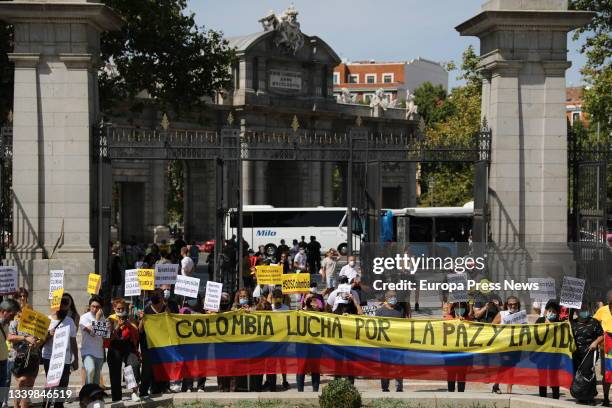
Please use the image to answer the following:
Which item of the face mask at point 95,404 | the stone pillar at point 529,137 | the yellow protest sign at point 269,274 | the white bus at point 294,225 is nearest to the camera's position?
the face mask at point 95,404

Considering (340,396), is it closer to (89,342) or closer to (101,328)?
Result: (101,328)

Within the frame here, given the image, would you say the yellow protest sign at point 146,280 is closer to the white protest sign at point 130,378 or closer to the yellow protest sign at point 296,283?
the yellow protest sign at point 296,283

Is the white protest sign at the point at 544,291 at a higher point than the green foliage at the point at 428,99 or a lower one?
lower

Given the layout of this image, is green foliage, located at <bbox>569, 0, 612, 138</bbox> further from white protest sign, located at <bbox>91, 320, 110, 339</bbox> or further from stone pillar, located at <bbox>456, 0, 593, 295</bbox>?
white protest sign, located at <bbox>91, 320, 110, 339</bbox>

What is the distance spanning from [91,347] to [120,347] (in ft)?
1.48

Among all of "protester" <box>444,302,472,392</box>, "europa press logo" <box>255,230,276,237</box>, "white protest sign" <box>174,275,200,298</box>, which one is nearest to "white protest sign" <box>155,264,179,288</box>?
"white protest sign" <box>174,275,200,298</box>

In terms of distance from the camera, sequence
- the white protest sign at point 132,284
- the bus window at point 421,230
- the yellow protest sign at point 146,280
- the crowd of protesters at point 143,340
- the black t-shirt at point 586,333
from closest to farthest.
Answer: the crowd of protesters at point 143,340
the black t-shirt at point 586,333
the white protest sign at point 132,284
the yellow protest sign at point 146,280
the bus window at point 421,230

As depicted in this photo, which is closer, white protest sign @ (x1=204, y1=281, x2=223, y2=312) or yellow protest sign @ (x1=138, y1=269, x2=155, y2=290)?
white protest sign @ (x1=204, y1=281, x2=223, y2=312)

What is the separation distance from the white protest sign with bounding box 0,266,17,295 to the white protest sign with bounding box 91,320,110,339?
4.25 m

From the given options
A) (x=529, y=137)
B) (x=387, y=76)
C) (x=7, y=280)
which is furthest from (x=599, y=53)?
(x=387, y=76)

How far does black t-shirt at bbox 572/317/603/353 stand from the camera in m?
14.1

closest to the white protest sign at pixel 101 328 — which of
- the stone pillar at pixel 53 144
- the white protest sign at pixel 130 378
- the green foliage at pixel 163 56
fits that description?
the white protest sign at pixel 130 378

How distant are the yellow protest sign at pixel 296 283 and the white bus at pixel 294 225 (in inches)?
1276

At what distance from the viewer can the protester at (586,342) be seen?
13.8m
